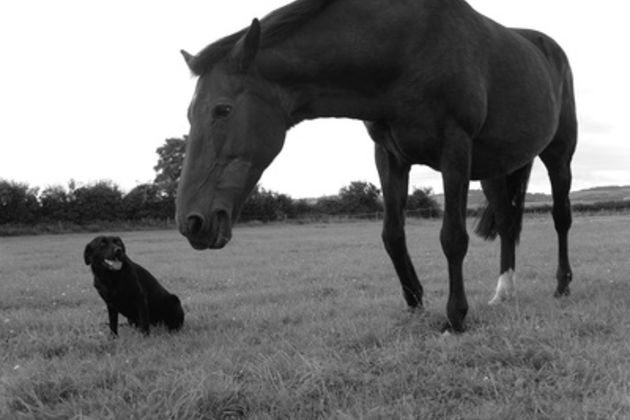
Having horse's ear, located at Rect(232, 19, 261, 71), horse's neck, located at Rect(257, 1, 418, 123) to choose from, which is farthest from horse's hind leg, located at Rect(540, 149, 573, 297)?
horse's ear, located at Rect(232, 19, 261, 71)

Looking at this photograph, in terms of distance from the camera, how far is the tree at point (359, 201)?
185 ft

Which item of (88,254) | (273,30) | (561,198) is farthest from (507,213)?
(88,254)

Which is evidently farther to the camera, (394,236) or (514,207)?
(514,207)

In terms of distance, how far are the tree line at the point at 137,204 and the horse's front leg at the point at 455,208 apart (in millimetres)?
Answer: 38807

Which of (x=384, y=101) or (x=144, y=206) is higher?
(x=144, y=206)

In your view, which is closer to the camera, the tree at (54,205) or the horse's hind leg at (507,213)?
the horse's hind leg at (507,213)

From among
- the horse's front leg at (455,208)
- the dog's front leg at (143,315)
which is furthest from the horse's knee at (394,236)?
the dog's front leg at (143,315)

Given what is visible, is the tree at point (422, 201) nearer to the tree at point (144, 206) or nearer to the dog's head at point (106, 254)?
the tree at point (144, 206)

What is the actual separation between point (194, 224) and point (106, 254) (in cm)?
305

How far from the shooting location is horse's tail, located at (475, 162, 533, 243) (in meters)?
5.97

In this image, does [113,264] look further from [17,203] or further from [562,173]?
[17,203]

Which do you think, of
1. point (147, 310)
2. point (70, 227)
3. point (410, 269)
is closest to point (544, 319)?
point (410, 269)

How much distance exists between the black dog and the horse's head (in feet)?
8.42

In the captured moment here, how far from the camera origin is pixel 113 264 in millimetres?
5688
